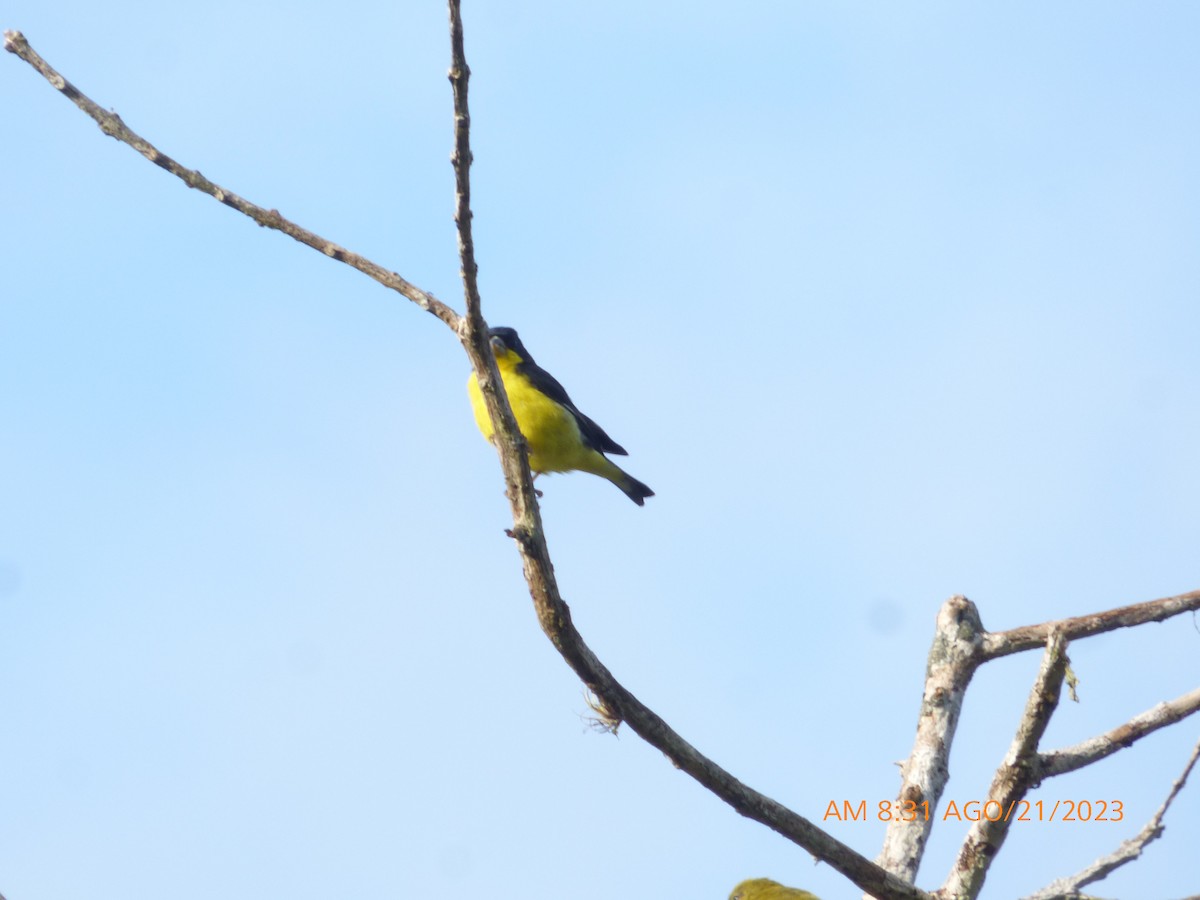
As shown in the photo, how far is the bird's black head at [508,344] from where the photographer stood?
961 cm

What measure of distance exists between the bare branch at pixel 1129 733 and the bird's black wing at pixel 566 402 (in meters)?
4.49

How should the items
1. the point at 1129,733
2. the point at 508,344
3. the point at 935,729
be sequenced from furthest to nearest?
the point at 508,344
the point at 935,729
the point at 1129,733

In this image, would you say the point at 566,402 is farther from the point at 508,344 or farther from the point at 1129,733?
the point at 1129,733

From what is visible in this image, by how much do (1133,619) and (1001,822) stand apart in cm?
166

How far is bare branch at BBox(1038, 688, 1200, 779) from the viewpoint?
5.54 metres

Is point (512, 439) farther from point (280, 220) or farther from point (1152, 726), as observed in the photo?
point (1152, 726)

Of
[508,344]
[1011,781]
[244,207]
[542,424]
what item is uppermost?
[508,344]

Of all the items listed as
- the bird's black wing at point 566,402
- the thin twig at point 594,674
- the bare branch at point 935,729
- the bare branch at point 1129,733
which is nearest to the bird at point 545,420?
the bird's black wing at point 566,402

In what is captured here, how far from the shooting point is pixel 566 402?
9.45 metres

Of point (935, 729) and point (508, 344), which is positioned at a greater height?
point (508, 344)

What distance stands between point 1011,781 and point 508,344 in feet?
18.3

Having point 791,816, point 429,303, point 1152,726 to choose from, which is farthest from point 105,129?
point 1152,726

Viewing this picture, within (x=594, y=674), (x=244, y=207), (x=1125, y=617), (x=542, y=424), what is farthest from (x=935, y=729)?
(x=244, y=207)

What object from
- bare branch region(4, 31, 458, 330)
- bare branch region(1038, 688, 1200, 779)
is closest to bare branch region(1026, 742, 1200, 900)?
bare branch region(1038, 688, 1200, 779)
